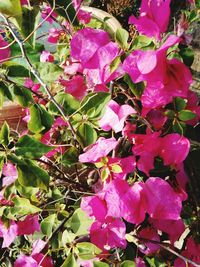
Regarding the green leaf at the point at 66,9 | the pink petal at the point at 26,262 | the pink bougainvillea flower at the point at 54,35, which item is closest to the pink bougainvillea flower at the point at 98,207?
the pink petal at the point at 26,262

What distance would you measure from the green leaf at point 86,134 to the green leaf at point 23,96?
103 millimetres

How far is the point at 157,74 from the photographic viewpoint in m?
0.58

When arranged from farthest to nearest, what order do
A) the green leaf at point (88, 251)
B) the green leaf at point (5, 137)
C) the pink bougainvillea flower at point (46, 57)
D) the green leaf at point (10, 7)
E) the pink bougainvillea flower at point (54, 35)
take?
the pink bougainvillea flower at point (54, 35) < the pink bougainvillea flower at point (46, 57) < the green leaf at point (88, 251) < the green leaf at point (5, 137) < the green leaf at point (10, 7)

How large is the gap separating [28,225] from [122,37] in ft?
1.54

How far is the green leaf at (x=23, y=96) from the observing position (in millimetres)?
685

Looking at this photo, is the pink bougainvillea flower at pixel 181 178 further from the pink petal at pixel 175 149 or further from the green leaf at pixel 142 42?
the green leaf at pixel 142 42

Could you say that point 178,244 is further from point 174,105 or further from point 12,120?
point 12,120

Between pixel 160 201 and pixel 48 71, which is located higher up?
pixel 48 71

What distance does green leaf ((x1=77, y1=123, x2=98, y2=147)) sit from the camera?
0.71 m

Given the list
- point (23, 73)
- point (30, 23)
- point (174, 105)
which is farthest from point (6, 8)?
point (174, 105)

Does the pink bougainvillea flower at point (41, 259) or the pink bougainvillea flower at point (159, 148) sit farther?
the pink bougainvillea flower at point (41, 259)

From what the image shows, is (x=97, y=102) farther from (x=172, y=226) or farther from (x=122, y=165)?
(x=172, y=226)

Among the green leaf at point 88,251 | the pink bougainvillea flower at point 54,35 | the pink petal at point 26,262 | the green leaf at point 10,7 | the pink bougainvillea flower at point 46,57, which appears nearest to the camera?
the green leaf at point 10,7

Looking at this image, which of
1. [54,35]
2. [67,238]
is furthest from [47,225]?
[54,35]
